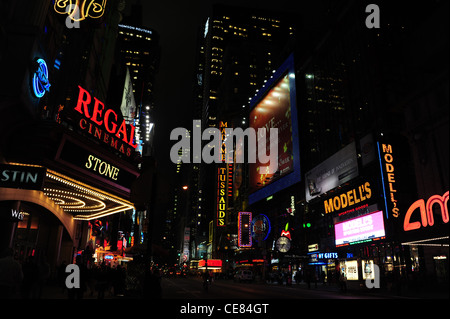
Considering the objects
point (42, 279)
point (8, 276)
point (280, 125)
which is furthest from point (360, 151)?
Result: point (8, 276)

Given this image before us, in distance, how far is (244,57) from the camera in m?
129

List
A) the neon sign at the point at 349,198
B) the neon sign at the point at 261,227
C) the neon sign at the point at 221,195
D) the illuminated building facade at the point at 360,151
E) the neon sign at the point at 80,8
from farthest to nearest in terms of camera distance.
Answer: the neon sign at the point at 221,195 < the neon sign at the point at 261,227 < the neon sign at the point at 349,198 < the illuminated building facade at the point at 360,151 < the neon sign at the point at 80,8

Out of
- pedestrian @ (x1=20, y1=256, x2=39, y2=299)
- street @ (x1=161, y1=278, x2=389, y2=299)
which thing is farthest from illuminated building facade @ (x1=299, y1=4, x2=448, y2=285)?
pedestrian @ (x1=20, y1=256, x2=39, y2=299)

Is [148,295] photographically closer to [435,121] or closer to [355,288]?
[435,121]

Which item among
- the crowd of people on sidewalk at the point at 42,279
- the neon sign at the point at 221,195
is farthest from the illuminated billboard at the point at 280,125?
the crowd of people on sidewalk at the point at 42,279

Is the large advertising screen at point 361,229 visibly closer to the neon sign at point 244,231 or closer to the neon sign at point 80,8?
the neon sign at point 80,8

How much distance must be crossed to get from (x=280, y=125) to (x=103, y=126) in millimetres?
44960

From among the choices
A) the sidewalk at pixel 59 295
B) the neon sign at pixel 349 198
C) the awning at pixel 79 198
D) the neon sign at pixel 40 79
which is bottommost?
the sidewalk at pixel 59 295

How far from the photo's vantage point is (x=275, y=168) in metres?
62.7

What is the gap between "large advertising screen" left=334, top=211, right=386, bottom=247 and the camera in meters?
32.1

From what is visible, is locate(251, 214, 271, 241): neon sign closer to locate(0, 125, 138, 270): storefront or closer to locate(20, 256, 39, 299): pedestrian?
locate(0, 125, 138, 270): storefront

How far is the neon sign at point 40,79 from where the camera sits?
14826 mm

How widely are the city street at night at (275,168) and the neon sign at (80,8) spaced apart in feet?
0.40
